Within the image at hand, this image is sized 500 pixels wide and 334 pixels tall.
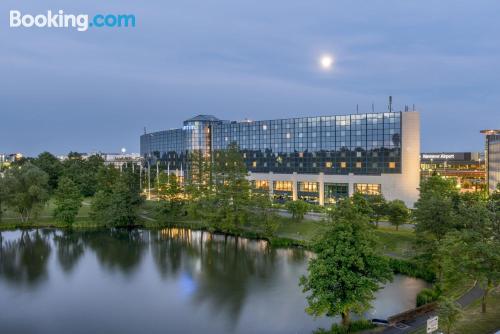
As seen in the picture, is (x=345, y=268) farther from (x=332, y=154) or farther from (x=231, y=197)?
(x=332, y=154)

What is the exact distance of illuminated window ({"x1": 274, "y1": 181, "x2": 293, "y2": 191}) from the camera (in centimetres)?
7062

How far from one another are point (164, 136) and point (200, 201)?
47.7 metres

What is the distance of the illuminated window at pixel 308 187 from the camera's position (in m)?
67.1

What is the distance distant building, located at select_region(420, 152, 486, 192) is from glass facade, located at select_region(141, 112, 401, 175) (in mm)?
36187

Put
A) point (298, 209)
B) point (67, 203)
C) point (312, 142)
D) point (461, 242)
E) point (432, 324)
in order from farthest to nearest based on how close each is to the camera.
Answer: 1. point (312, 142)
2. point (67, 203)
3. point (298, 209)
4. point (461, 242)
5. point (432, 324)

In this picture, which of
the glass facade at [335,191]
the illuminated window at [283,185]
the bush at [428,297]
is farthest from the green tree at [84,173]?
the bush at [428,297]

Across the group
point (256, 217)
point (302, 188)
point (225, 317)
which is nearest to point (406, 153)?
point (302, 188)

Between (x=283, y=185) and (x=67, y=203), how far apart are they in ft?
115

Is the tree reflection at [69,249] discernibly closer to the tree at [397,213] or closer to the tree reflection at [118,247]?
the tree reflection at [118,247]

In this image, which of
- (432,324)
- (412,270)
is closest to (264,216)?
(412,270)

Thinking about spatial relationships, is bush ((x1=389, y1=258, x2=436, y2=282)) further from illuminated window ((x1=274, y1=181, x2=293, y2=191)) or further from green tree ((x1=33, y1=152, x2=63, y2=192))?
green tree ((x1=33, y1=152, x2=63, y2=192))

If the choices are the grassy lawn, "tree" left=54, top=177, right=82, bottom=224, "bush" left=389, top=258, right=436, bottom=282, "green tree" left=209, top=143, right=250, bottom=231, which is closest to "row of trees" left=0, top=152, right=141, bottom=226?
"tree" left=54, top=177, right=82, bottom=224

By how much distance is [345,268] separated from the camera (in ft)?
66.4

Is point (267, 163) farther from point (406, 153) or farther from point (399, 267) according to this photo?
point (399, 267)
